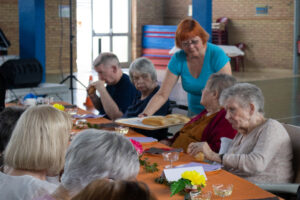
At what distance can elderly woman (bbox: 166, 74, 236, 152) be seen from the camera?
11.2ft

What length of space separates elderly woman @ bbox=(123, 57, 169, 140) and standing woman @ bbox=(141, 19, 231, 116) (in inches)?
5.0

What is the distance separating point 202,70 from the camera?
4.29 m

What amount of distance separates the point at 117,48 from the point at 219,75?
1417cm

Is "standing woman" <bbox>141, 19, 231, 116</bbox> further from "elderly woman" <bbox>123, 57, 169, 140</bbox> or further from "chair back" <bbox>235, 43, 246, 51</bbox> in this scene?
"chair back" <bbox>235, 43, 246, 51</bbox>

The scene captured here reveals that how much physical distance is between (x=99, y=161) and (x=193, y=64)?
9.09 ft

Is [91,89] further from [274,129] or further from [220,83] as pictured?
[274,129]

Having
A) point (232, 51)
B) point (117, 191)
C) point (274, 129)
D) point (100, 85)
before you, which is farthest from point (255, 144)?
point (232, 51)

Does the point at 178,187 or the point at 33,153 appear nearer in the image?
the point at 33,153

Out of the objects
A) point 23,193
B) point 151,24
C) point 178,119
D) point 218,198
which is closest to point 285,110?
point 178,119

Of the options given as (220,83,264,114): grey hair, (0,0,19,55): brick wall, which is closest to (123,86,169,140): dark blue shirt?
(220,83,264,114): grey hair

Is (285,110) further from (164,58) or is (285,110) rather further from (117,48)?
(117,48)

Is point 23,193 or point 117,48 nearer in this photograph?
point 23,193

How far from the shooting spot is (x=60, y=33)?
607 inches

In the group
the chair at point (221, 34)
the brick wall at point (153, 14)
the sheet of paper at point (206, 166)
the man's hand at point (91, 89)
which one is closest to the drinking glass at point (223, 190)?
the sheet of paper at point (206, 166)
